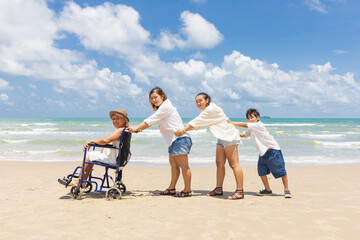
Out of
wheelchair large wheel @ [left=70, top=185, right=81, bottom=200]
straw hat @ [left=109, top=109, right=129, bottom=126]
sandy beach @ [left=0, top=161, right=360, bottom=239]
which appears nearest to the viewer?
sandy beach @ [left=0, top=161, right=360, bottom=239]

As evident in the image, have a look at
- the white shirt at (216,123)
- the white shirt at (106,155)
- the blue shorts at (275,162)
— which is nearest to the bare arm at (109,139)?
the white shirt at (106,155)

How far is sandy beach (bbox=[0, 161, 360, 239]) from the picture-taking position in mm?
3018

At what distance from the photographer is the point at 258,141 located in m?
4.64

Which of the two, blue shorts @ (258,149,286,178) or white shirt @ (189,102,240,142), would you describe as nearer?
white shirt @ (189,102,240,142)

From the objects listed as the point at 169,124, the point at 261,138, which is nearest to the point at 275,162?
the point at 261,138

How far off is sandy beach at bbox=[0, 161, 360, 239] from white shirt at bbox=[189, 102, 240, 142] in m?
1.02

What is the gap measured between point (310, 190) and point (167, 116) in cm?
320

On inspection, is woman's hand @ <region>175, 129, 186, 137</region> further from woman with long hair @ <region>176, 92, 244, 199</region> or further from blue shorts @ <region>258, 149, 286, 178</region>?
blue shorts @ <region>258, 149, 286, 178</region>

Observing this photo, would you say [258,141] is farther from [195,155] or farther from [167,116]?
[195,155]

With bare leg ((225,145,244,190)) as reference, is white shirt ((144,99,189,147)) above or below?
above

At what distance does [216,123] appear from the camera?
4.43 m

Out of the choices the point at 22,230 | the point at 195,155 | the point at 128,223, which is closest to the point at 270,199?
the point at 128,223

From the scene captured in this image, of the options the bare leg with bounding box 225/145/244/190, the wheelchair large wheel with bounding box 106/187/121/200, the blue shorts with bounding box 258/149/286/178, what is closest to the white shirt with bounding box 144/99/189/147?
the bare leg with bounding box 225/145/244/190

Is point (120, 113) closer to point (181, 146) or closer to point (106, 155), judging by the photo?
point (106, 155)
